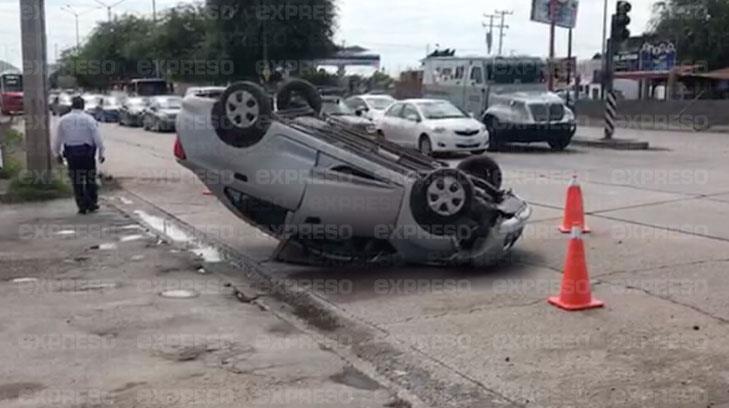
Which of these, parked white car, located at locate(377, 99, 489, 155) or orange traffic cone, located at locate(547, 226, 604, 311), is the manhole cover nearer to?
orange traffic cone, located at locate(547, 226, 604, 311)

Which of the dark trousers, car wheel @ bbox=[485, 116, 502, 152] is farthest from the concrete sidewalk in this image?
car wheel @ bbox=[485, 116, 502, 152]

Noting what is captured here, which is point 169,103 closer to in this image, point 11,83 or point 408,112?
point 408,112

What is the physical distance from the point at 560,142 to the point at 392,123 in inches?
190

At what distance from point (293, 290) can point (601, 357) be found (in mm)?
3132

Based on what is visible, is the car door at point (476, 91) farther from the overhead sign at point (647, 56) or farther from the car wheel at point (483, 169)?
the overhead sign at point (647, 56)

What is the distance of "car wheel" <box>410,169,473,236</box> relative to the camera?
7863 millimetres

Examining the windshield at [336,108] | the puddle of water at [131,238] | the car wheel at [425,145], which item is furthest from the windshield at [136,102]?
the puddle of water at [131,238]

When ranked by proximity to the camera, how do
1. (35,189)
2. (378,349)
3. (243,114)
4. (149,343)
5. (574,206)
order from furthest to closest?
(35,189), (574,206), (243,114), (149,343), (378,349)

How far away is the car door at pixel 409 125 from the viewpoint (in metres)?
22.8

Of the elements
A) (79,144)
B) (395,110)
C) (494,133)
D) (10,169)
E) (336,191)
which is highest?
(395,110)

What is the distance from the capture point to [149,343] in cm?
630

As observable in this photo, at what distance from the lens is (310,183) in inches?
319

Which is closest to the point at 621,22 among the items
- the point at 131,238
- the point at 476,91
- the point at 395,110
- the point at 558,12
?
the point at 476,91

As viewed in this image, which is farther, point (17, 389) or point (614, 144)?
point (614, 144)
